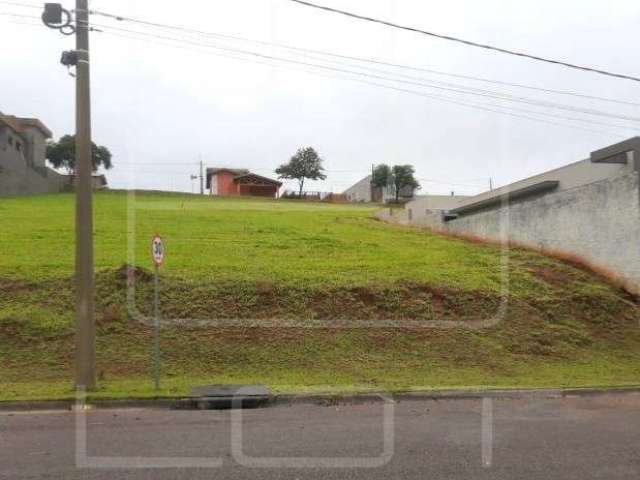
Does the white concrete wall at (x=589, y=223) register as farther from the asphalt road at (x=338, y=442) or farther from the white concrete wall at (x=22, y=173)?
the white concrete wall at (x=22, y=173)

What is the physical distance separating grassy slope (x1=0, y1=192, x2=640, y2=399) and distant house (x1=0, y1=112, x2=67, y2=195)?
25.9 m

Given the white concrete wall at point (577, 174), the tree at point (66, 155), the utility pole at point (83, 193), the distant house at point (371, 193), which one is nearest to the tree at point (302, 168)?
the distant house at point (371, 193)

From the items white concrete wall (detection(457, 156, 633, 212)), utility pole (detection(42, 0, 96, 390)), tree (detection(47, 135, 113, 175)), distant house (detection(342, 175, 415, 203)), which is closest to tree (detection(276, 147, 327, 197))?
distant house (detection(342, 175, 415, 203))

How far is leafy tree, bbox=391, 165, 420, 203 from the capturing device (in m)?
67.1

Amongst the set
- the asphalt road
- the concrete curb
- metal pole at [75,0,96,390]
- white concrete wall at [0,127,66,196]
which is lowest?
the concrete curb

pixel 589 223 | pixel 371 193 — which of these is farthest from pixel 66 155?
pixel 589 223

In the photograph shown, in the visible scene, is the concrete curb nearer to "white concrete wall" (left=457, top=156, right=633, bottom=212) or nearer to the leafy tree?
"white concrete wall" (left=457, top=156, right=633, bottom=212)

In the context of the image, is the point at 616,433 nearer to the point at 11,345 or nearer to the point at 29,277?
the point at 11,345

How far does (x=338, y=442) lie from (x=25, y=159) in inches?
1829

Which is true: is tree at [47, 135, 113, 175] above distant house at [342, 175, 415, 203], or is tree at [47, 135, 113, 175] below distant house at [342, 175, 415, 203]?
above

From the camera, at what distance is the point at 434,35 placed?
11961 mm

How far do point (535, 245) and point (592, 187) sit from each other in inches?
124

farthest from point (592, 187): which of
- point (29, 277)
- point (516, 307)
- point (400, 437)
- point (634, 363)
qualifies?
point (29, 277)

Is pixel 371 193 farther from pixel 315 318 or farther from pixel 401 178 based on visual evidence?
pixel 315 318
